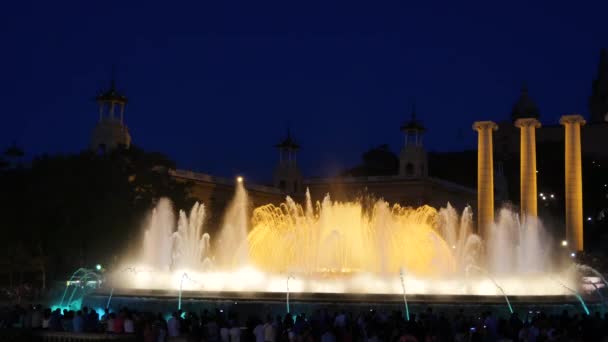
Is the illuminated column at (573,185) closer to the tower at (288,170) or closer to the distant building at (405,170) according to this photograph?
the distant building at (405,170)

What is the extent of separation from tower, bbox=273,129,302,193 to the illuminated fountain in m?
52.0

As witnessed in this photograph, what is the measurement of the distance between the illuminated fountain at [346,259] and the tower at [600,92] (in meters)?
90.3

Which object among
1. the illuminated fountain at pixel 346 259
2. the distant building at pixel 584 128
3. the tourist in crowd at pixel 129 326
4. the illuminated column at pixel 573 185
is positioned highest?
the distant building at pixel 584 128

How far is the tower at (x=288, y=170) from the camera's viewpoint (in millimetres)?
95562

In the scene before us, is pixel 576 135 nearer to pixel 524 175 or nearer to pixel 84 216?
pixel 524 175

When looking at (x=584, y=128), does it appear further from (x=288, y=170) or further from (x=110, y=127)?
(x=110, y=127)

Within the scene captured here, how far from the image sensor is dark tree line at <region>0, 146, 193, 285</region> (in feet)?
140

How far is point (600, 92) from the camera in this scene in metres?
128

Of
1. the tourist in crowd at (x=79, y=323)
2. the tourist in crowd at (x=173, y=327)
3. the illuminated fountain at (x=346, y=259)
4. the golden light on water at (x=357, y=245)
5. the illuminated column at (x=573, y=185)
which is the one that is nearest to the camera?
the tourist in crowd at (x=173, y=327)

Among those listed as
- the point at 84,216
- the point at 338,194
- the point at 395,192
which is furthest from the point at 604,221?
the point at 84,216

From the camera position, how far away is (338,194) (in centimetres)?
9731

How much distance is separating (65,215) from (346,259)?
16215 mm

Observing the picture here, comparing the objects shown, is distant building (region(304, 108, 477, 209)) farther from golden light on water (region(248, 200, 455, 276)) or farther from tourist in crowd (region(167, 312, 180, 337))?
tourist in crowd (region(167, 312, 180, 337))

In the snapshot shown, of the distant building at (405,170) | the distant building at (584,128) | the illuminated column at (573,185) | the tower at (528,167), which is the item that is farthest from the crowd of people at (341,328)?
the distant building at (584,128)
